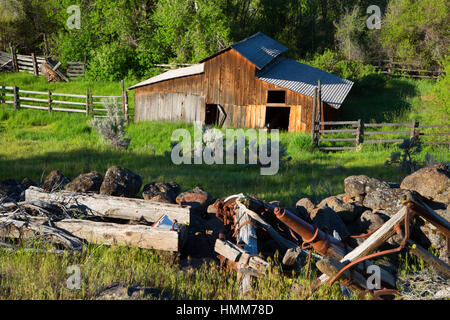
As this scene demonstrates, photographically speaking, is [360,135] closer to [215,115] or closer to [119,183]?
[215,115]

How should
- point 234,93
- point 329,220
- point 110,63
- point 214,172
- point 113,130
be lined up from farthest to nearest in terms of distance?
point 110,63
point 234,93
point 113,130
point 214,172
point 329,220

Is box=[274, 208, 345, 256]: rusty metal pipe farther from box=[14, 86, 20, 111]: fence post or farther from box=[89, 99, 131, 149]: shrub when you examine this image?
box=[14, 86, 20, 111]: fence post

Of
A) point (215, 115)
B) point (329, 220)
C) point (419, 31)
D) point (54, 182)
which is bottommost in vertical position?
point (329, 220)

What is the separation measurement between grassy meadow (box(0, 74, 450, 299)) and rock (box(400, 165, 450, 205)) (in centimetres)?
231

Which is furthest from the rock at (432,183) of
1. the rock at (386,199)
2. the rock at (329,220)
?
the rock at (329,220)

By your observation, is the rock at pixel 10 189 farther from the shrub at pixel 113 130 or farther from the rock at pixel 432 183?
the shrub at pixel 113 130

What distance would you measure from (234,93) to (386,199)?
18025mm

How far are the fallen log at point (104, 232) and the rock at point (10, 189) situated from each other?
67.9 inches

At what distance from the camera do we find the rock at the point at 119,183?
7.95 m

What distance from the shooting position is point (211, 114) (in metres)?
26.2

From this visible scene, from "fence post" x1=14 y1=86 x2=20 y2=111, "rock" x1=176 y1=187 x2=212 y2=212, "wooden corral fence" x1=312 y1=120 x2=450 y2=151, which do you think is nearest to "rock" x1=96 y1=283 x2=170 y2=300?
"rock" x1=176 y1=187 x2=212 y2=212

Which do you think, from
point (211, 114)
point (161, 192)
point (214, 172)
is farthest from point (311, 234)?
point (211, 114)

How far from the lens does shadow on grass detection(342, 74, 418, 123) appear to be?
88.1 feet

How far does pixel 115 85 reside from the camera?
34.6 meters
